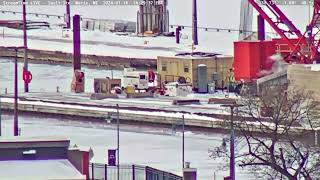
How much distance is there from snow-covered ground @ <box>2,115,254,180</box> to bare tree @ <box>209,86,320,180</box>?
41 centimetres

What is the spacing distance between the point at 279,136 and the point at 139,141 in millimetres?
4698

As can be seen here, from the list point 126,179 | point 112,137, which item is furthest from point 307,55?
point 126,179

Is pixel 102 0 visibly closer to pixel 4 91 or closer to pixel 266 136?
pixel 4 91

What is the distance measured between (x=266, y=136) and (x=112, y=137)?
4.13 m

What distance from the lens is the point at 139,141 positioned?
21.3 metres

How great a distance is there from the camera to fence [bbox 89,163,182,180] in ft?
51.3

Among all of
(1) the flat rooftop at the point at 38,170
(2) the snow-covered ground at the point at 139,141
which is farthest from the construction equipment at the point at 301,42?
(1) the flat rooftop at the point at 38,170

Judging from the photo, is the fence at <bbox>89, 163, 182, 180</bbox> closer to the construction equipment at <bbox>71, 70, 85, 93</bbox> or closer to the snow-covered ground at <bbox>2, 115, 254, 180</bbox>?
the snow-covered ground at <bbox>2, 115, 254, 180</bbox>

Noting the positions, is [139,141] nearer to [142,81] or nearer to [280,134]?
[280,134]

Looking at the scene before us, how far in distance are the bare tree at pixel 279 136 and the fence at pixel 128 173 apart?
1.17m

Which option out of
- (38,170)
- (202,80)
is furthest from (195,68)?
(38,170)

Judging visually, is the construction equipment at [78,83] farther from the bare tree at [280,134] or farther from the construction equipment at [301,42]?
the bare tree at [280,134]

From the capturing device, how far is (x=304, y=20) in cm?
4678

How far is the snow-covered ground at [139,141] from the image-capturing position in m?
18.0
